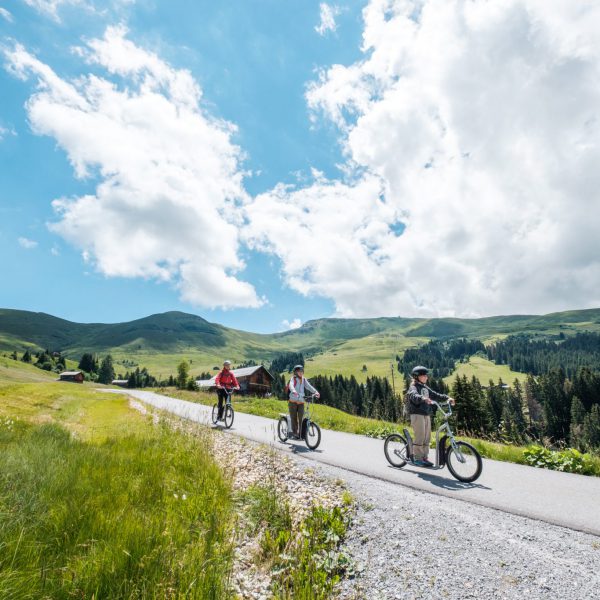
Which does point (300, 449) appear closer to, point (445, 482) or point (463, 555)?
point (445, 482)

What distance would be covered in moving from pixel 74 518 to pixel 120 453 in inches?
165

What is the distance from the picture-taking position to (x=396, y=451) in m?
10.6

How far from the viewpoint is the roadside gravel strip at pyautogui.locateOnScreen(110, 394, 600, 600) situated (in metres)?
4.54

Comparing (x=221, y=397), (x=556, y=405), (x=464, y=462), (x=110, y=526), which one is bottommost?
(x=110, y=526)

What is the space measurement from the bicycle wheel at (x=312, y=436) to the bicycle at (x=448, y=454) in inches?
123

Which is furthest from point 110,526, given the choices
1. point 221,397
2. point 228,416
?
point 228,416

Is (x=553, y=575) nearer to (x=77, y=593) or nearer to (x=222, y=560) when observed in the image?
(x=222, y=560)

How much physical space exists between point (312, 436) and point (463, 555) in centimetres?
871

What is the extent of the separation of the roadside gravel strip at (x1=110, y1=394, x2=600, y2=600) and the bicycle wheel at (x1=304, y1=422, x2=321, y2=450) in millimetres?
6247

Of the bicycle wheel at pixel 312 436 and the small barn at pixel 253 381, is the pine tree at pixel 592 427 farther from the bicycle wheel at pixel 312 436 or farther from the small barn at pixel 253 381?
the bicycle wheel at pixel 312 436

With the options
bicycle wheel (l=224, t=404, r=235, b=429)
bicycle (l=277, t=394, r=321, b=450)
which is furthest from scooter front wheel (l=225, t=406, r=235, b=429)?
bicycle (l=277, t=394, r=321, b=450)

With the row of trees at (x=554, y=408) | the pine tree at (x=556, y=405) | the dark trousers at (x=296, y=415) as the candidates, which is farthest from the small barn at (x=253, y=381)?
the pine tree at (x=556, y=405)

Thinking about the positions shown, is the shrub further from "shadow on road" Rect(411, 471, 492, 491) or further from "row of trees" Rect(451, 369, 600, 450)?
"row of trees" Rect(451, 369, 600, 450)

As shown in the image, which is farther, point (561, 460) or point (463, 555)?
point (561, 460)
